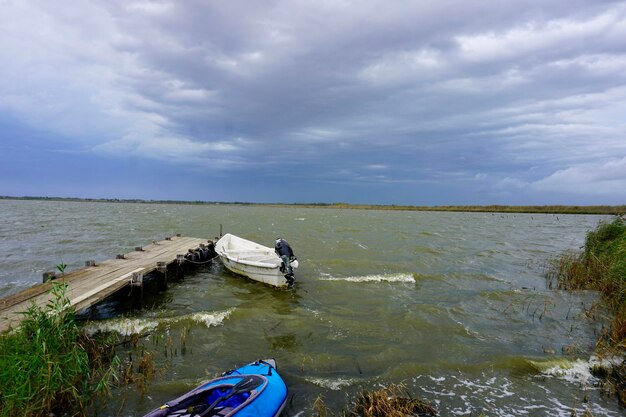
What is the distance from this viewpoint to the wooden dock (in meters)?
7.85

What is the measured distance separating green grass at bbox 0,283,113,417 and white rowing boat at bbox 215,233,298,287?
7336 millimetres

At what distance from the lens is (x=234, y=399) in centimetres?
514

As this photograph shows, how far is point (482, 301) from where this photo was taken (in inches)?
492

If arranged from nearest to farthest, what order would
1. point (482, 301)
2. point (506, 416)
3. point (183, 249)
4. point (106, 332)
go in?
1. point (506, 416)
2. point (106, 332)
3. point (482, 301)
4. point (183, 249)

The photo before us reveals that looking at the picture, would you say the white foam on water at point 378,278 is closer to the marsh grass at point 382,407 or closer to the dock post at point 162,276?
the dock post at point 162,276

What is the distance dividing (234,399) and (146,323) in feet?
17.6

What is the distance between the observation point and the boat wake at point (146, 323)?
29.0 feet

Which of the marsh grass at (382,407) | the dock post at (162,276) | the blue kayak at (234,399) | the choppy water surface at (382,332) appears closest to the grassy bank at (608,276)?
the choppy water surface at (382,332)

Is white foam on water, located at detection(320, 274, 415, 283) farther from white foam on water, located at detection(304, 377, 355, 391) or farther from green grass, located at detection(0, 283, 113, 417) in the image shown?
green grass, located at detection(0, 283, 113, 417)

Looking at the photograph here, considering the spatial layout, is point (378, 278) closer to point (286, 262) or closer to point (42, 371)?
point (286, 262)

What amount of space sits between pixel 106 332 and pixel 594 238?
20173 mm

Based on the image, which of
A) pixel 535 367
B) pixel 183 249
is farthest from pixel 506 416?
pixel 183 249

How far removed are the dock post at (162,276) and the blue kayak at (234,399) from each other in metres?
8.22

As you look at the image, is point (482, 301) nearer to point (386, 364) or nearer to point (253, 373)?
point (386, 364)
